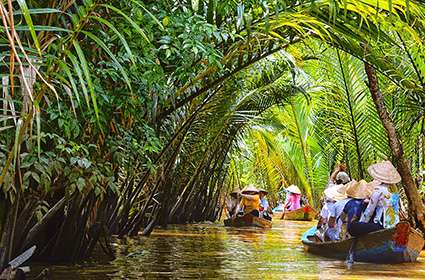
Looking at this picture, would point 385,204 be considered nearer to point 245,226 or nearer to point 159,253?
point 159,253

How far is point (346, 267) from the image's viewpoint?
33.1 ft

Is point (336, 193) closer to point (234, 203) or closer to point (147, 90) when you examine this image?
point (147, 90)

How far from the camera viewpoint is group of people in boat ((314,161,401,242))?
10.1m

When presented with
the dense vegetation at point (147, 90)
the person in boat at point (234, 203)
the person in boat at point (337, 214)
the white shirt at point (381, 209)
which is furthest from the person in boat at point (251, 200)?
the white shirt at point (381, 209)

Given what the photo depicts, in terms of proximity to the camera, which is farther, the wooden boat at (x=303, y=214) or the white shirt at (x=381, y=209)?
the wooden boat at (x=303, y=214)

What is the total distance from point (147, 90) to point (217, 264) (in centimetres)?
411

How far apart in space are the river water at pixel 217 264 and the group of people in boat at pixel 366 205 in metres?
0.55

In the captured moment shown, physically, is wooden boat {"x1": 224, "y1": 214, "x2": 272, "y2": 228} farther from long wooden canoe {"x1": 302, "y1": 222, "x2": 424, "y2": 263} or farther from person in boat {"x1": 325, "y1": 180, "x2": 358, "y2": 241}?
long wooden canoe {"x1": 302, "y1": 222, "x2": 424, "y2": 263}

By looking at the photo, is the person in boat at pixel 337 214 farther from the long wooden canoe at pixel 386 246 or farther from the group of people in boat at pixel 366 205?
the long wooden canoe at pixel 386 246

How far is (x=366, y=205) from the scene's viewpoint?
10547 millimetres

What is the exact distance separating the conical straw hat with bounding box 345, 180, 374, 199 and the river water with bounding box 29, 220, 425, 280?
0.92 metres

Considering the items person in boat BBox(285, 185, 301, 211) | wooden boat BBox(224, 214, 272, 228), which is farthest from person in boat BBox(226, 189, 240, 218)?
person in boat BBox(285, 185, 301, 211)

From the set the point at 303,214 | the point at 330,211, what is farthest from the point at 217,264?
the point at 303,214

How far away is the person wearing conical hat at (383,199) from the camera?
10.1 metres
